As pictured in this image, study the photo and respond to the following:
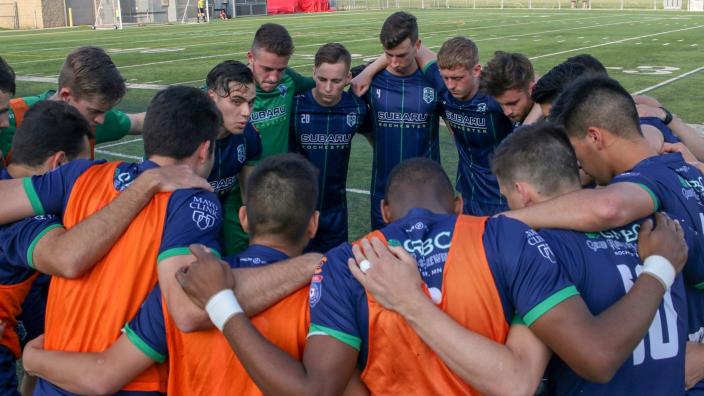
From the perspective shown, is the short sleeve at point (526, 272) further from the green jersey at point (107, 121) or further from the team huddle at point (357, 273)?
the green jersey at point (107, 121)

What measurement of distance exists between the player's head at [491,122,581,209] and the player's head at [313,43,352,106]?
9.98 feet

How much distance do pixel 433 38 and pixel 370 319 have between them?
28080 mm

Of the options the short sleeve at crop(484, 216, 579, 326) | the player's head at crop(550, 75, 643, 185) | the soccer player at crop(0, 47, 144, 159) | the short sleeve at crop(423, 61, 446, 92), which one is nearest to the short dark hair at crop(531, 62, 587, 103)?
the player's head at crop(550, 75, 643, 185)

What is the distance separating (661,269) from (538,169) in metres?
0.60

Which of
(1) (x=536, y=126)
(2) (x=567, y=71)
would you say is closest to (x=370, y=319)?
(1) (x=536, y=126)

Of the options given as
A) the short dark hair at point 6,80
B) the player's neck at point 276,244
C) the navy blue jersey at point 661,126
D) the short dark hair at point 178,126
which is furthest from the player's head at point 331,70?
the player's neck at point 276,244

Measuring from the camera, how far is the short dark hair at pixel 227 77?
486 centimetres

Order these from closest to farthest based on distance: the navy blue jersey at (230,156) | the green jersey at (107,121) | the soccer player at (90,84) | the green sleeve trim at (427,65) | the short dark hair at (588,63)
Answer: the soccer player at (90,84), the short dark hair at (588,63), the navy blue jersey at (230,156), the green jersey at (107,121), the green sleeve trim at (427,65)

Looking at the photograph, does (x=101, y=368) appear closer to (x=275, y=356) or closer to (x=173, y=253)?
(x=173, y=253)

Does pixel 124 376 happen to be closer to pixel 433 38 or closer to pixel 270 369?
pixel 270 369

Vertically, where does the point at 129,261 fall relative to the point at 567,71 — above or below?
below

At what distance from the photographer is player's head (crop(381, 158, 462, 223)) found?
3014 mm

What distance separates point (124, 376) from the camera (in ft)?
9.50

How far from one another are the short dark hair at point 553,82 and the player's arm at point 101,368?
3100 millimetres
